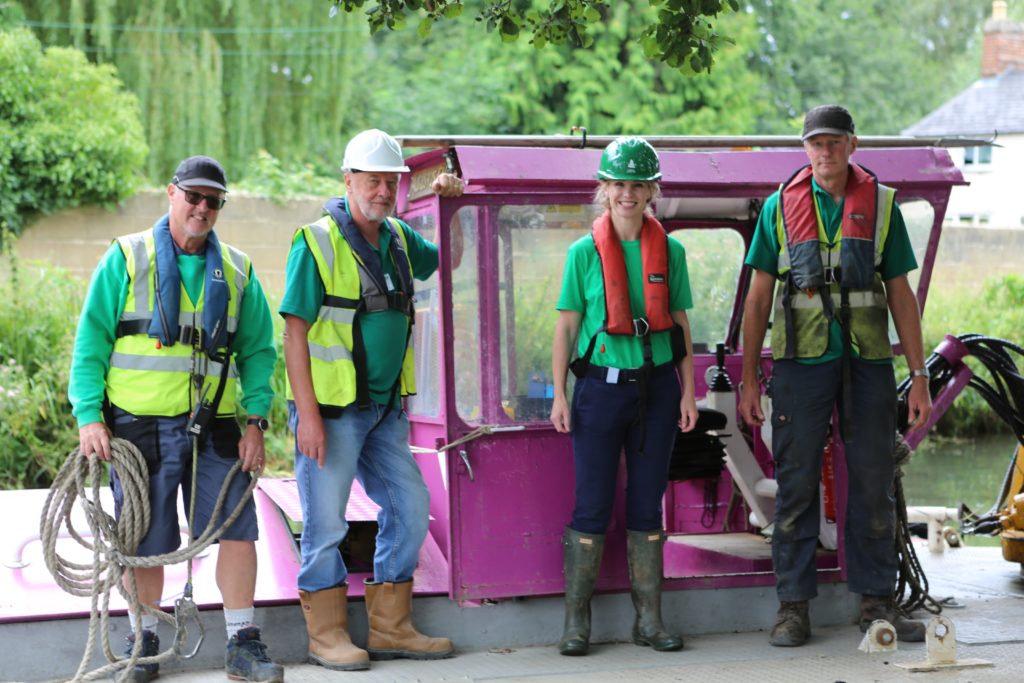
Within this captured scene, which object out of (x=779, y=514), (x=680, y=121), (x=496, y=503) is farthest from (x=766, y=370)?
(x=680, y=121)

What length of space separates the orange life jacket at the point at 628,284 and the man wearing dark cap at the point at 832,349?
47cm

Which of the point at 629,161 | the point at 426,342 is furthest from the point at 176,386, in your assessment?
the point at 629,161

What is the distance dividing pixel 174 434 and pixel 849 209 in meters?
2.90

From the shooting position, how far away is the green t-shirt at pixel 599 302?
577 cm

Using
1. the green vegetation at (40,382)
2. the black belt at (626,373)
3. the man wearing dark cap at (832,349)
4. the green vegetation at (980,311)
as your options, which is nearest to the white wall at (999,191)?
the green vegetation at (980,311)

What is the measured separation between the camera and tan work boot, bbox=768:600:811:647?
5.95 meters

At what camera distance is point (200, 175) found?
522 centimetres

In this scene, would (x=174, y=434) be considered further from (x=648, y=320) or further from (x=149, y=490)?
(x=648, y=320)

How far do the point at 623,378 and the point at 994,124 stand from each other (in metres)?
32.1

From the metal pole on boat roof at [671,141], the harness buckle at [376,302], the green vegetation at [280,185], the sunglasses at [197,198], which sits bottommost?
the harness buckle at [376,302]

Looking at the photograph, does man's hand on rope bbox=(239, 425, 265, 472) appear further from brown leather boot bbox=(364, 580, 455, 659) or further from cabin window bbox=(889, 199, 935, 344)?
cabin window bbox=(889, 199, 935, 344)

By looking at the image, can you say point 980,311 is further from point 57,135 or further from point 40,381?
point 40,381

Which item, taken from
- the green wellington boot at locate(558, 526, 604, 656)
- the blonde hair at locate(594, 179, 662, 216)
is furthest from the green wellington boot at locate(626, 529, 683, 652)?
the blonde hair at locate(594, 179, 662, 216)

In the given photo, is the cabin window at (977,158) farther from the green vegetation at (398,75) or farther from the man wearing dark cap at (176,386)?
the man wearing dark cap at (176,386)
